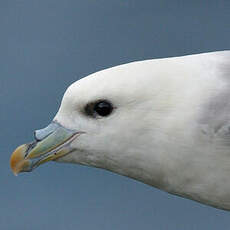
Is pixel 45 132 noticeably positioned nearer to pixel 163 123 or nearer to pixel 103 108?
pixel 103 108

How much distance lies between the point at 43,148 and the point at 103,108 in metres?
0.43

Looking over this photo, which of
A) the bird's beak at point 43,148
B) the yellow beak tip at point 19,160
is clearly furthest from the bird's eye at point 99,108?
the yellow beak tip at point 19,160

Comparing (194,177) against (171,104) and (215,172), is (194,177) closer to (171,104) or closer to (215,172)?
(215,172)

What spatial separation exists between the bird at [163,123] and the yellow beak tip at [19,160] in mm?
327

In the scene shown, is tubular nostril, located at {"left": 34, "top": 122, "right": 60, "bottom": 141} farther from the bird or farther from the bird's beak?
the bird

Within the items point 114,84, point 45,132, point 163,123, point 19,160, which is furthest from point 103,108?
point 19,160

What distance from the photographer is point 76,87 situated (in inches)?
129

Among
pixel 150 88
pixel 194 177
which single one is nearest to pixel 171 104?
pixel 150 88

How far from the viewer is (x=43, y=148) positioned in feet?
11.4

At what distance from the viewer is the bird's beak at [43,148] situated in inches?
134

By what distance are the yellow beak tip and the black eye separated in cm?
49

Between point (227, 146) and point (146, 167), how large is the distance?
366 millimetres

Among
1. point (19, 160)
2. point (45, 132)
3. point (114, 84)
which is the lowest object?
point (19, 160)

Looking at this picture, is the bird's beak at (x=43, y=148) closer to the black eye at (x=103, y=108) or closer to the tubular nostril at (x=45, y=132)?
the tubular nostril at (x=45, y=132)
